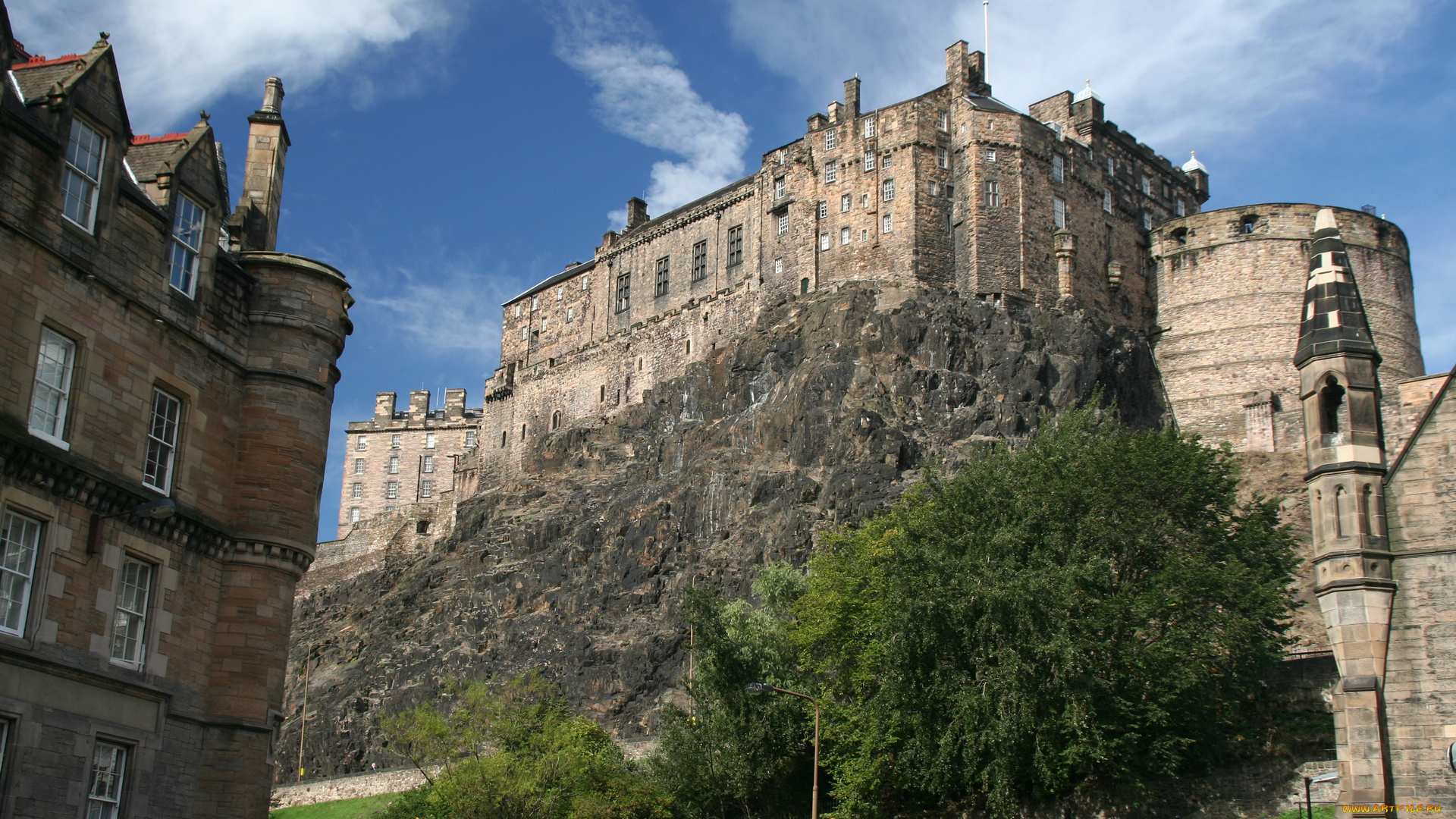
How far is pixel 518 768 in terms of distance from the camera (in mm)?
34188

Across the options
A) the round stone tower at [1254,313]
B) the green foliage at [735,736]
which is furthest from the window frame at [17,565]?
the round stone tower at [1254,313]

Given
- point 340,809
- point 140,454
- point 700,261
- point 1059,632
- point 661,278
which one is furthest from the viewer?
point 661,278

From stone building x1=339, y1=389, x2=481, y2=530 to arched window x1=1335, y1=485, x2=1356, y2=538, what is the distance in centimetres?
8349

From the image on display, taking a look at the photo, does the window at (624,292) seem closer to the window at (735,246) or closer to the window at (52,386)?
the window at (735,246)

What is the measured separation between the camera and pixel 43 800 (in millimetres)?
16984

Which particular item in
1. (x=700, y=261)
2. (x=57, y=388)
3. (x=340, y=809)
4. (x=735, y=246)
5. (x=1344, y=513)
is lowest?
(x=340, y=809)

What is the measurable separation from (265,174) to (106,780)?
411 inches

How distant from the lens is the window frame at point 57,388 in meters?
17.7

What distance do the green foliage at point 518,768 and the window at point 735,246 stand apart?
121ft

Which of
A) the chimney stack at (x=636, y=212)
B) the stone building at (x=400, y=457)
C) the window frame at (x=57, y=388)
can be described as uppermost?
the chimney stack at (x=636, y=212)

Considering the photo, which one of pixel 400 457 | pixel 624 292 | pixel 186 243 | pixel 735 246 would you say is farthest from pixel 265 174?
pixel 400 457

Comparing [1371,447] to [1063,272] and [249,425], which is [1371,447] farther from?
[1063,272]

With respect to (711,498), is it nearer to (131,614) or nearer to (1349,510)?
(131,614)

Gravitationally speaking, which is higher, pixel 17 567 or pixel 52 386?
pixel 52 386
